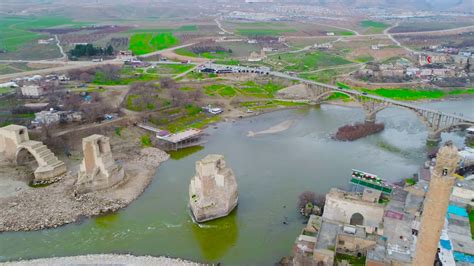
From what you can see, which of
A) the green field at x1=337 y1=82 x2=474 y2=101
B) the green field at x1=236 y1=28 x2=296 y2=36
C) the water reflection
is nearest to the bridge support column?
the green field at x1=337 y1=82 x2=474 y2=101

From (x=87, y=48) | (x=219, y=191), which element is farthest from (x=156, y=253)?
(x=87, y=48)

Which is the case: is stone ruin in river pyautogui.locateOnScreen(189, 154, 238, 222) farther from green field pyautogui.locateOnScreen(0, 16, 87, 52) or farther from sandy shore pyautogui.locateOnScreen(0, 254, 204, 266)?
green field pyautogui.locateOnScreen(0, 16, 87, 52)

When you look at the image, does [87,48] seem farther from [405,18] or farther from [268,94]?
[405,18]

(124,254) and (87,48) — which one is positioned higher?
(87,48)

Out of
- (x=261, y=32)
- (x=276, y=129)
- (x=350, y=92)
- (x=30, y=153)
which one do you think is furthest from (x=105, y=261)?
(x=261, y=32)

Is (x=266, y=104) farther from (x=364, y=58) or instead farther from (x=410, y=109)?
(x=364, y=58)

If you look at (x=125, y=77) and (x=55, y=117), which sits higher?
(x=125, y=77)
